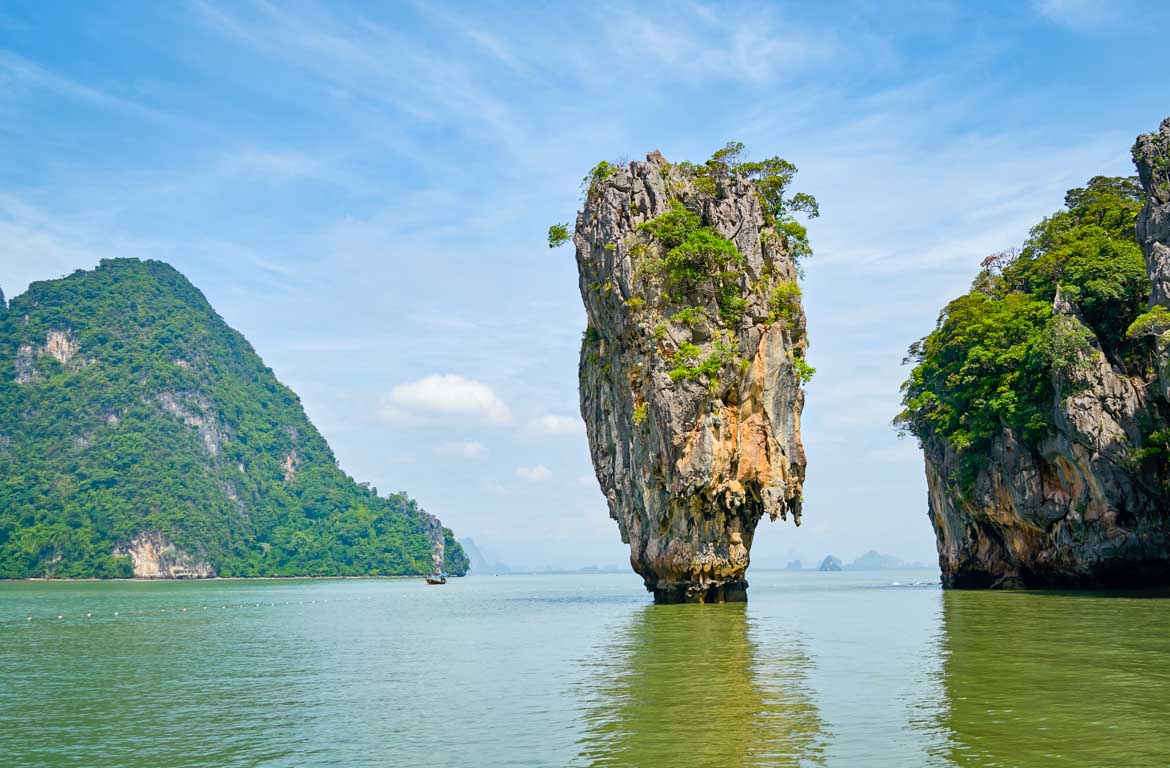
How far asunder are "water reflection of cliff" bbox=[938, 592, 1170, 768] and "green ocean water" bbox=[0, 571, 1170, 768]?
0.05 meters

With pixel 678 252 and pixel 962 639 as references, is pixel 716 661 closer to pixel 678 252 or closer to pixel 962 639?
pixel 962 639

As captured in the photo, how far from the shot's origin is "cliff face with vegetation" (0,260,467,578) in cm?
12231

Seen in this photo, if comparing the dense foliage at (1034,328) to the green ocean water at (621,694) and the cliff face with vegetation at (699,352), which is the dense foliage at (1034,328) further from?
the green ocean water at (621,694)

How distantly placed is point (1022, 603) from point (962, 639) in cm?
1270

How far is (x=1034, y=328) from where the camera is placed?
132 feet

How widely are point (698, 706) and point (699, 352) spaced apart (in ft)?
73.7

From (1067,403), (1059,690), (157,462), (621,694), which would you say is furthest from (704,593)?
(157,462)

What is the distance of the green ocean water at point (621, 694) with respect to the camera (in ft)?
37.6

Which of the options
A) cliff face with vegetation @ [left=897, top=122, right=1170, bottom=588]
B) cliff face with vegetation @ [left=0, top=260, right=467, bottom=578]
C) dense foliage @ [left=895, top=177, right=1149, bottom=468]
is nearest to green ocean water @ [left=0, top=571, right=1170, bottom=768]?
cliff face with vegetation @ [left=897, top=122, right=1170, bottom=588]

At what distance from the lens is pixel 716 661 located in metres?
19.4

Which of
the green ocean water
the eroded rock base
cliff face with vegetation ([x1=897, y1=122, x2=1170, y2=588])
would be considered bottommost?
the green ocean water

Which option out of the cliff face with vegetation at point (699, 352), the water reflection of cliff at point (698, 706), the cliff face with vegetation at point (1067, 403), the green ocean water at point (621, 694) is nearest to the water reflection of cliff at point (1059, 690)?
the green ocean water at point (621, 694)

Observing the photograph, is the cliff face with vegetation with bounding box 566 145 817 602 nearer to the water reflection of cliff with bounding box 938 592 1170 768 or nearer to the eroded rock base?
the eroded rock base

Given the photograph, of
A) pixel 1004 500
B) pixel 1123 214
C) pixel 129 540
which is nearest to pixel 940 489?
pixel 1004 500
